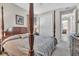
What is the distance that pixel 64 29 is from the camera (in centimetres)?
200

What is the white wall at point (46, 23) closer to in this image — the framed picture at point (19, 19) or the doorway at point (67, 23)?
the doorway at point (67, 23)

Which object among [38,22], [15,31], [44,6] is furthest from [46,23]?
[15,31]

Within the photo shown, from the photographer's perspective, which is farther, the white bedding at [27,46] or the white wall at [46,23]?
the white wall at [46,23]

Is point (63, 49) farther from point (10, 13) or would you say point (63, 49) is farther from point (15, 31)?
point (10, 13)

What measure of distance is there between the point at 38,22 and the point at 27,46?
40cm

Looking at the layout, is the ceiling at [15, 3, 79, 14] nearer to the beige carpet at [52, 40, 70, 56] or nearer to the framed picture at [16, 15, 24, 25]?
the framed picture at [16, 15, 24, 25]

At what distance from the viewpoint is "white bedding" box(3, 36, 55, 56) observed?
6.27 ft

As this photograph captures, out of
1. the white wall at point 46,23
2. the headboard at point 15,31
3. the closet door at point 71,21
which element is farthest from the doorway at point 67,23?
the headboard at point 15,31

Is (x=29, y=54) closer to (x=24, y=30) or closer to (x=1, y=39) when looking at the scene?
(x=24, y=30)

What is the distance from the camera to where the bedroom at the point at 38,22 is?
196cm

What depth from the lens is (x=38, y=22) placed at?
2010 mm

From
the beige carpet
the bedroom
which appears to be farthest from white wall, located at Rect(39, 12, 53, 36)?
the beige carpet

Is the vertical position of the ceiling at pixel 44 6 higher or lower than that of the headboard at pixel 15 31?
higher

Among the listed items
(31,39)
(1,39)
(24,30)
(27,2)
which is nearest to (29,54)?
(31,39)
